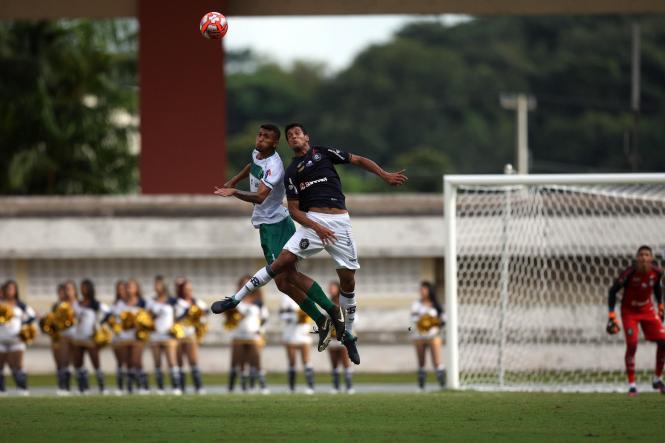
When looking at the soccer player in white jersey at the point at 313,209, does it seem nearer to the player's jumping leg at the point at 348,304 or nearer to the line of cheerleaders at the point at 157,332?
the player's jumping leg at the point at 348,304

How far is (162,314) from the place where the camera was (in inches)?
1019

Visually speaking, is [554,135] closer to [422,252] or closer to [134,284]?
[422,252]

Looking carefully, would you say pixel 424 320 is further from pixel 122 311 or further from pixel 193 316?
pixel 122 311

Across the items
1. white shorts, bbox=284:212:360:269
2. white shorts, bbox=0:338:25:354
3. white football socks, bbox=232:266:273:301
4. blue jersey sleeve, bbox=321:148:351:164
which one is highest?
blue jersey sleeve, bbox=321:148:351:164

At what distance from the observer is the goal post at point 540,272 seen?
22.4m

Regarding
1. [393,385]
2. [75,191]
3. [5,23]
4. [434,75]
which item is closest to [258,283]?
[393,385]

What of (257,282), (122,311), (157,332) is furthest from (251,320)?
(257,282)

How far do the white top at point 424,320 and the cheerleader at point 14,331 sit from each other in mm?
6906

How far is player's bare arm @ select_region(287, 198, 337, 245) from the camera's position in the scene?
53.7 feet

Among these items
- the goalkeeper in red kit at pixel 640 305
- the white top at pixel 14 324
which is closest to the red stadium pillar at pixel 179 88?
the white top at pixel 14 324

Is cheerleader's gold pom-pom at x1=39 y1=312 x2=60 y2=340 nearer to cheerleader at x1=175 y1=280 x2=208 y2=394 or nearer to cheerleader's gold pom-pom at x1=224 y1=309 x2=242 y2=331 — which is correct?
cheerleader at x1=175 y1=280 x2=208 y2=394

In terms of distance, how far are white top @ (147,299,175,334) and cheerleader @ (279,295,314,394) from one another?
2.03 meters

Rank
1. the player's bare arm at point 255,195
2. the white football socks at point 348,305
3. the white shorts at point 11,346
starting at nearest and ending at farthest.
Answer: the player's bare arm at point 255,195 < the white football socks at point 348,305 < the white shorts at point 11,346

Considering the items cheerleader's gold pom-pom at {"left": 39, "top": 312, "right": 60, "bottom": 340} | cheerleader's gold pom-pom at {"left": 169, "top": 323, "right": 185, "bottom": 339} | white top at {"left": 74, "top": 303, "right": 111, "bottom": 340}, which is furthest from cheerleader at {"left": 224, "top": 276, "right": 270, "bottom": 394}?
cheerleader's gold pom-pom at {"left": 39, "top": 312, "right": 60, "bottom": 340}
